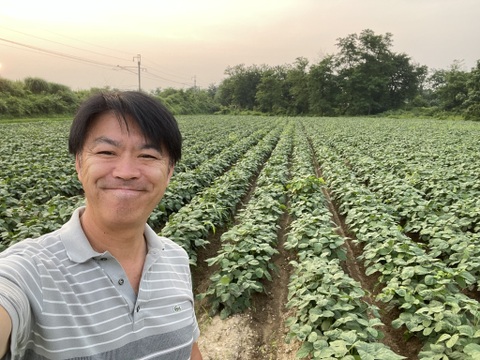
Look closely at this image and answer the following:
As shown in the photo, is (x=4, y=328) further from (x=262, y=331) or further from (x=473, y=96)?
(x=473, y=96)

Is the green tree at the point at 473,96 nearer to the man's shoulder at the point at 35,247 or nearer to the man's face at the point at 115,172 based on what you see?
the man's face at the point at 115,172

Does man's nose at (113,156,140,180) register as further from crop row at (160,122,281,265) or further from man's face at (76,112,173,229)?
crop row at (160,122,281,265)

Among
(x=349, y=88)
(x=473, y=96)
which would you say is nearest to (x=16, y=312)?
(x=473, y=96)

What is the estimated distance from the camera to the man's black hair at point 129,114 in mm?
1309

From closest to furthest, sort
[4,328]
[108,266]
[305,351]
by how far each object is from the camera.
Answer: [4,328] < [108,266] < [305,351]

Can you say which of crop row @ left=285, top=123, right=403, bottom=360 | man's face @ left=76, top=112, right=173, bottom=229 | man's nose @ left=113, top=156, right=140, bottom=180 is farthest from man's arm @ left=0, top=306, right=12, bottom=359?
crop row @ left=285, top=123, right=403, bottom=360

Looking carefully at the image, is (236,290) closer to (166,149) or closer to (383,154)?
(166,149)

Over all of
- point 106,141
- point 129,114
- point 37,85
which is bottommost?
point 106,141

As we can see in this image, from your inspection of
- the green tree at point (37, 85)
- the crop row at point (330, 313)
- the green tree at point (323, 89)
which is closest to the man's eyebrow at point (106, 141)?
the crop row at point (330, 313)

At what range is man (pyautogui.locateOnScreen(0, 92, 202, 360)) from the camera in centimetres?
106

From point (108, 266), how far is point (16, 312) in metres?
0.34

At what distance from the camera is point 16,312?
38.5 inches

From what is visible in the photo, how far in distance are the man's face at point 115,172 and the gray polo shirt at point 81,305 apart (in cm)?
13

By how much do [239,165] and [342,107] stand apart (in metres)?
60.1
